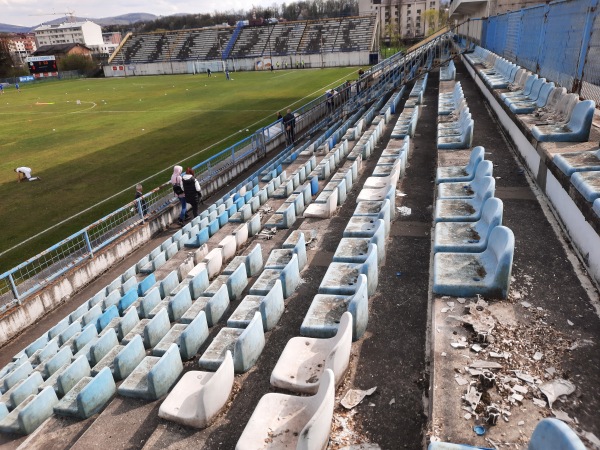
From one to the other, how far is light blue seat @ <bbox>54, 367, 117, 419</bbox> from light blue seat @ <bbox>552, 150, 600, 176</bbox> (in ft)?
17.3

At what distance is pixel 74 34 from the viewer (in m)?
151

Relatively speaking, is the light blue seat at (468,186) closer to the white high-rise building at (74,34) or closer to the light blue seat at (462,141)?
the light blue seat at (462,141)

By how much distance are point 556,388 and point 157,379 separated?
3.36m

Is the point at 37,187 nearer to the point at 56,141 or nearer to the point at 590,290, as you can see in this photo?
the point at 56,141

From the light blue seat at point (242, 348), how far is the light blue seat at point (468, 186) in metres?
3.21

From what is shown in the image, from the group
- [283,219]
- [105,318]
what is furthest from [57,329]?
[283,219]

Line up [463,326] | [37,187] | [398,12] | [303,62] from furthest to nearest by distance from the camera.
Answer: [398,12], [303,62], [37,187], [463,326]

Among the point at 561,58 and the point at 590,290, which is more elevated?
the point at 561,58

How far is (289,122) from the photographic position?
1873 cm

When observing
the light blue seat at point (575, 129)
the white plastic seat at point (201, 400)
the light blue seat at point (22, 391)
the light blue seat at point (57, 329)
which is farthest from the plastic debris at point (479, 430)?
the light blue seat at point (57, 329)

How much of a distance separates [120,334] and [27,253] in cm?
603

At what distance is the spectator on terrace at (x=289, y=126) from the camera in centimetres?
1873

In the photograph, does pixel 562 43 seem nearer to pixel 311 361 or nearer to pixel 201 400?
pixel 311 361

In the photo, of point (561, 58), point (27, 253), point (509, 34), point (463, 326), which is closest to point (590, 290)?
point (463, 326)
